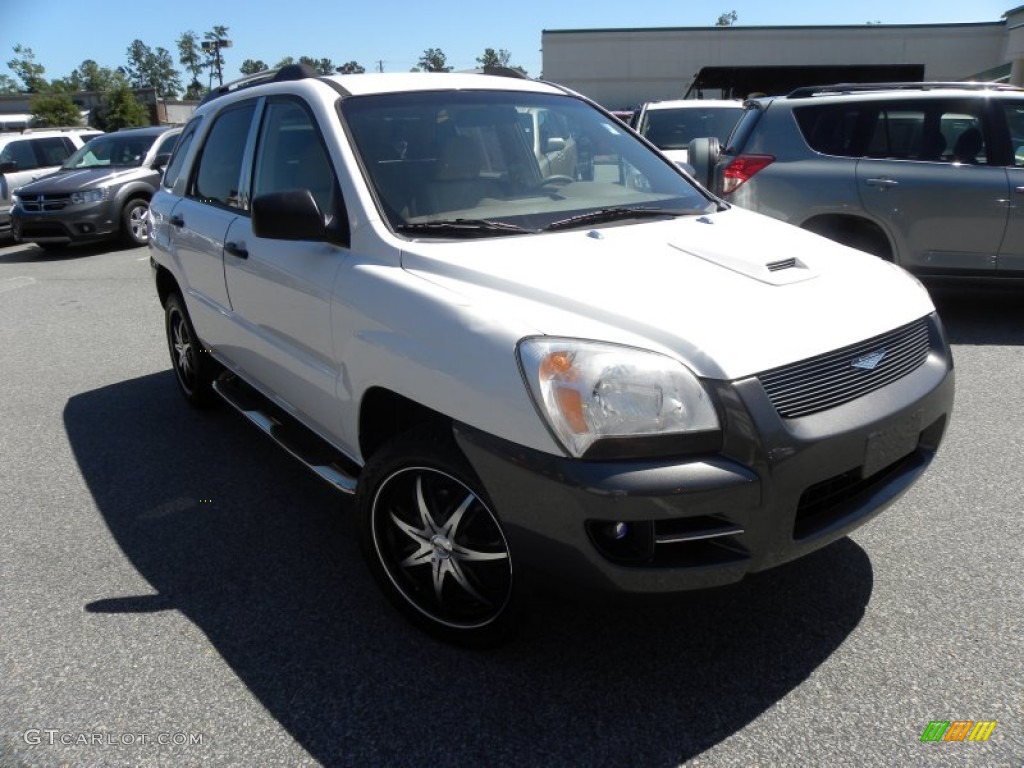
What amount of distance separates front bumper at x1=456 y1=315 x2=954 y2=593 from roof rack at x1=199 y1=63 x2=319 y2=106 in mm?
2308

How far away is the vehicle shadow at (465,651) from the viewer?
234 cm

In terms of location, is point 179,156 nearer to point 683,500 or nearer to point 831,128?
point 683,500

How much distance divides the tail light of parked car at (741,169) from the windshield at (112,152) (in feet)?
34.2

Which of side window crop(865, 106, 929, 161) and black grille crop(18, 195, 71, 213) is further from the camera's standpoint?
black grille crop(18, 195, 71, 213)

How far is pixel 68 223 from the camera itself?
12.3 metres

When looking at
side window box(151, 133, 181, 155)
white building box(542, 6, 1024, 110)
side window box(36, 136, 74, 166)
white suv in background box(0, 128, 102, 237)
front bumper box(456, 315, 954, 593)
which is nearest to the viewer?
front bumper box(456, 315, 954, 593)

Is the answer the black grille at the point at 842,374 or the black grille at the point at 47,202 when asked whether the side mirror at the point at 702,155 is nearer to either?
the black grille at the point at 842,374

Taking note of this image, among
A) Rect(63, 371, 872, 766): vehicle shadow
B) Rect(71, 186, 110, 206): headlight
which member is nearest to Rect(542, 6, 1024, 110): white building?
Rect(71, 186, 110, 206): headlight

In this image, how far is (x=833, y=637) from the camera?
271 centimetres

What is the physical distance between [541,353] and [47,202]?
12591 mm

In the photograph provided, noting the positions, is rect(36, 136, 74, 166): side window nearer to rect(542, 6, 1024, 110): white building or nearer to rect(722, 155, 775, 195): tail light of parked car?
rect(722, 155, 775, 195): tail light of parked car

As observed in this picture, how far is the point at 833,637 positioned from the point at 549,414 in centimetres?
133

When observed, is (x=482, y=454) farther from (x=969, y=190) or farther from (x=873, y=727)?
(x=969, y=190)

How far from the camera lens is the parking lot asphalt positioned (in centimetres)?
232
